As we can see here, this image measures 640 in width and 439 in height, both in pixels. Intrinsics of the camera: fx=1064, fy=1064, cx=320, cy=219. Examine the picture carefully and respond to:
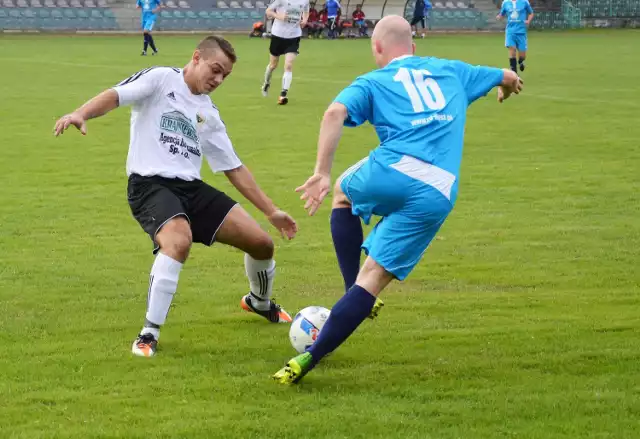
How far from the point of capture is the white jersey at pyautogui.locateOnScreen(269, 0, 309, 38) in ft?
69.1

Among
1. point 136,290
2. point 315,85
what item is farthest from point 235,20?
point 136,290

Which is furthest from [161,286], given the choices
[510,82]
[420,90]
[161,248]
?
[510,82]

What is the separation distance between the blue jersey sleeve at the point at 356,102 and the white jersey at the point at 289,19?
52.2ft

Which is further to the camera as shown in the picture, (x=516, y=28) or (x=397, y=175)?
(x=516, y=28)

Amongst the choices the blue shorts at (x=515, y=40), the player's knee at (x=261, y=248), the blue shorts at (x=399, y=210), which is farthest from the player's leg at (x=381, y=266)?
the blue shorts at (x=515, y=40)

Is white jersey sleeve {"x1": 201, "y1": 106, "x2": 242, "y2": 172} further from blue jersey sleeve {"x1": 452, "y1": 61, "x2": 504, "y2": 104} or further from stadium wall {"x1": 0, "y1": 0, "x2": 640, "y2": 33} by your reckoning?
Result: stadium wall {"x1": 0, "y1": 0, "x2": 640, "y2": 33}

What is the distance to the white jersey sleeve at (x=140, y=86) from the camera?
6031 mm

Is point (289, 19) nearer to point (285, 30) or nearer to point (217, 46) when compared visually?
point (285, 30)

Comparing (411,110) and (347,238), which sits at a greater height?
(411,110)

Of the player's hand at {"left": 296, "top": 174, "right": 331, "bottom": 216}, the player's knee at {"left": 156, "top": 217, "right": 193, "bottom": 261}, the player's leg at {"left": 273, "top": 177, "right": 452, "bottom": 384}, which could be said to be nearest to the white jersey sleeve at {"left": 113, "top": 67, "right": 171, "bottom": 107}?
the player's knee at {"left": 156, "top": 217, "right": 193, "bottom": 261}

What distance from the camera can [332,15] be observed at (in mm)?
46750

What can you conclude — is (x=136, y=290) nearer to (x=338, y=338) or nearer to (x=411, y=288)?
(x=411, y=288)

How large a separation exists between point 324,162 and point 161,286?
4.59 feet

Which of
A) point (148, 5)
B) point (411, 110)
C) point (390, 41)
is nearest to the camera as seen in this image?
point (411, 110)
